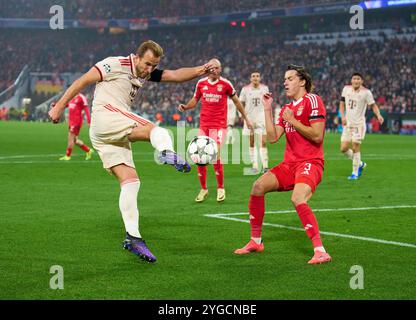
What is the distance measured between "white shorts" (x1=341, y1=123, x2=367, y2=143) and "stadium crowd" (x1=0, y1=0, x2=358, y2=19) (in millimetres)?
50128

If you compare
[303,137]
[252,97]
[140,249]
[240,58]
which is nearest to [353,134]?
[252,97]

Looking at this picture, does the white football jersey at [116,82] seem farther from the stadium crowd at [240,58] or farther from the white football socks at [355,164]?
the stadium crowd at [240,58]

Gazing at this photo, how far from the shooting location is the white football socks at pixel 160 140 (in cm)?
777

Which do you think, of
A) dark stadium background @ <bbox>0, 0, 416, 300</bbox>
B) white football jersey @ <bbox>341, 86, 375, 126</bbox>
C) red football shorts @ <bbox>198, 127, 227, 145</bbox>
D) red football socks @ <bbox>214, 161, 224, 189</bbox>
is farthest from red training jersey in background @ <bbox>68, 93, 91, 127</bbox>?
red football socks @ <bbox>214, 161, 224, 189</bbox>

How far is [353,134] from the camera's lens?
19031mm

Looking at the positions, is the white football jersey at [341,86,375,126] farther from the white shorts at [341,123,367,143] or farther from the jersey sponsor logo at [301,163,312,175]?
the jersey sponsor logo at [301,163,312,175]

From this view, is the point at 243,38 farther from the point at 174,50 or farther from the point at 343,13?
the point at 343,13

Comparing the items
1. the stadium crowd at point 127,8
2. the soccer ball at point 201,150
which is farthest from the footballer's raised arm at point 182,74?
the stadium crowd at point 127,8

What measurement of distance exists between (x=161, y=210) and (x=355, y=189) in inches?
198

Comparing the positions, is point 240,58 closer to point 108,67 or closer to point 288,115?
point 288,115

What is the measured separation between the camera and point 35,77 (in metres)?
76.2

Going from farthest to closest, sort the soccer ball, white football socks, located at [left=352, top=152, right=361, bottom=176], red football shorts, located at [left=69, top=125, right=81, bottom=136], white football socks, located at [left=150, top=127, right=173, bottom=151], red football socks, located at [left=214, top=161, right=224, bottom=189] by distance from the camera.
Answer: red football shorts, located at [left=69, top=125, right=81, bottom=136]
white football socks, located at [left=352, top=152, right=361, bottom=176]
red football socks, located at [left=214, top=161, right=224, bottom=189]
the soccer ball
white football socks, located at [left=150, top=127, right=173, bottom=151]

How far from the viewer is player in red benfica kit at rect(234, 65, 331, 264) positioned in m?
8.35

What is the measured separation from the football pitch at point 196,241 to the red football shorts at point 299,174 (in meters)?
0.80
